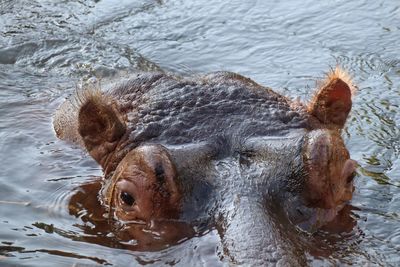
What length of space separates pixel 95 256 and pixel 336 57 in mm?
4803

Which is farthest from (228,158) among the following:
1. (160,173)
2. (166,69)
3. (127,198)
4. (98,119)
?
(166,69)

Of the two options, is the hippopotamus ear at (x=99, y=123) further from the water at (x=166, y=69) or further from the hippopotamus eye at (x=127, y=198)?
the hippopotamus eye at (x=127, y=198)

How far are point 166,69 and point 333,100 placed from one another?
3.65 meters

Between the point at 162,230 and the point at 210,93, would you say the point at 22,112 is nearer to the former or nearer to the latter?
the point at 210,93

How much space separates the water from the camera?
178 inches

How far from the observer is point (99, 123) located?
16.3 feet

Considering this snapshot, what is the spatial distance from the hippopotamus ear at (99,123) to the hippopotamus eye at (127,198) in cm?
56

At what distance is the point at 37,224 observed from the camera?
16.0 ft

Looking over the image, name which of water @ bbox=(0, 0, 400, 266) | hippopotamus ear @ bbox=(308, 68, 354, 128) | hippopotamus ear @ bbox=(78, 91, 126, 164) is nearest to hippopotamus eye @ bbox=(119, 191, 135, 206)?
water @ bbox=(0, 0, 400, 266)

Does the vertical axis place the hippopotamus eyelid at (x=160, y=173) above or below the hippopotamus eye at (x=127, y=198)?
above

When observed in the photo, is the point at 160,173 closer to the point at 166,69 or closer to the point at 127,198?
the point at 127,198

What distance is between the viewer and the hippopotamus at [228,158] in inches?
159

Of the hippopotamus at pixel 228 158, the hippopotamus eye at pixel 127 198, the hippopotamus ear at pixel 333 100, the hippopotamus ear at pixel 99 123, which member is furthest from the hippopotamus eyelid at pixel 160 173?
the hippopotamus ear at pixel 333 100

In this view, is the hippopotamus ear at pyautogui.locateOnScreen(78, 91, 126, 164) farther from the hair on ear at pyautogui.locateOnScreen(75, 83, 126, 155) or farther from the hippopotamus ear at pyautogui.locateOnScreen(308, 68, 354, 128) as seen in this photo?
the hippopotamus ear at pyautogui.locateOnScreen(308, 68, 354, 128)
